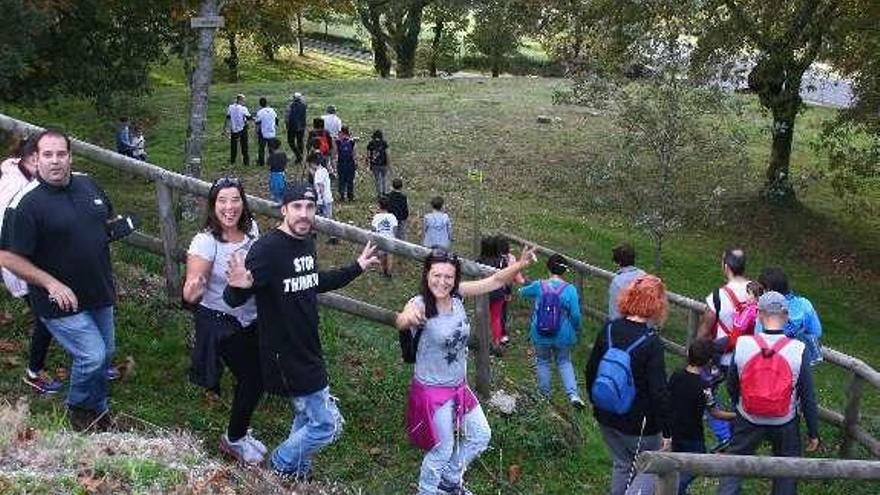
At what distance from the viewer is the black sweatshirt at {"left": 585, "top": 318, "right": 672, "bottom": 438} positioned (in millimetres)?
5391

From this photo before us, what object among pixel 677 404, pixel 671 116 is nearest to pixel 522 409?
pixel 677 404

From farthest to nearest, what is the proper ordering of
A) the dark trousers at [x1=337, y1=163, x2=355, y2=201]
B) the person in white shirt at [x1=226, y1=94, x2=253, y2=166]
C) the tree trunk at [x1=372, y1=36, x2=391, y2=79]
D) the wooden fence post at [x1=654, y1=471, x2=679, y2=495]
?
1. the tree trunk at [x1=372, y1=36, x2=391, y2=79]
2. the person in white shirt at [x1=226, y1=94, x2=253, y2=166]
3. the dark trousers at [x1=337, y1=163, x2=355, y2=201]
4. the wooden fence post at [x1=654, y1=471, x2=679, y2=495]

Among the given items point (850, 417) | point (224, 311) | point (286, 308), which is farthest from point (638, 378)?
point (850, 417)

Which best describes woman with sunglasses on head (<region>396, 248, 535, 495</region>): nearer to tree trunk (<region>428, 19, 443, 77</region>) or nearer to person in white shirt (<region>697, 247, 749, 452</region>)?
person in white shirt (<region>697, 247, 749, 452</region>)

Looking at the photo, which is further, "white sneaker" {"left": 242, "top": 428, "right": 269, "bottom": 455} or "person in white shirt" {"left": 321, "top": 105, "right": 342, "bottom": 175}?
"person in white shirt" {"left": 321, "top": 105, "right": 342, "bottom": 175}

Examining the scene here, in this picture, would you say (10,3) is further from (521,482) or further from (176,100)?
(176,100)

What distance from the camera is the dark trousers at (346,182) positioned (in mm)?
18172

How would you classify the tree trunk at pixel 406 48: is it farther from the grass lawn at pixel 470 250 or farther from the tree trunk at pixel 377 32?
the grass lawn at pixel 470 250

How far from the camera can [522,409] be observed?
7.24 meters

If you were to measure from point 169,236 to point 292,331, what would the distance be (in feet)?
8.13

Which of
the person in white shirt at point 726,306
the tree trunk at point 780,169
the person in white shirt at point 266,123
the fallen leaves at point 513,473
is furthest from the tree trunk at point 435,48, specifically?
the fallen leaves at point 513,473

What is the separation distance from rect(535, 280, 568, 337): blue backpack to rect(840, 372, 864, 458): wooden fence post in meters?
2.56

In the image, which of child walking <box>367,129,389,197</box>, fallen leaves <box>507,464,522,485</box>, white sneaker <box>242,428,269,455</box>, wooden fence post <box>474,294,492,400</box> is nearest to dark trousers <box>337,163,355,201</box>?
child walking <box>367,129,389,197</box>

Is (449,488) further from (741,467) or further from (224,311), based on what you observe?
(741,467)
